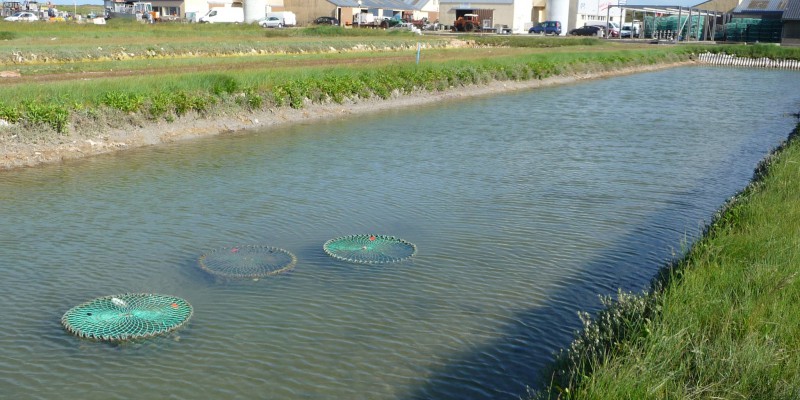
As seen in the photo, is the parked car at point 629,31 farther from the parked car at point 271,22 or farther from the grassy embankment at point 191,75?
the parked car at point 271,22

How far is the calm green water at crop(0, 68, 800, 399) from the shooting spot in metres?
6.36

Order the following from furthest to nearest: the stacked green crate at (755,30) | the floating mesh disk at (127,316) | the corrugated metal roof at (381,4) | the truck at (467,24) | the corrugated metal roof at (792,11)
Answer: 1. the truck at (467,24)
2. the corrugated metal roof at (381,4)
3. the stacked green crate at (755,30)
4. the corrugated metal roof at (792,11)
5. the floating mesh disk at (127,316)

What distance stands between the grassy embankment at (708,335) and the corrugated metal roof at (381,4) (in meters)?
70.9

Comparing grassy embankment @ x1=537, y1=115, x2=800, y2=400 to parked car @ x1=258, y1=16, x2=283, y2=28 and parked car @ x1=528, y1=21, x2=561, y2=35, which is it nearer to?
parked car @ x1=258, y1=16, x2=283, y2=28

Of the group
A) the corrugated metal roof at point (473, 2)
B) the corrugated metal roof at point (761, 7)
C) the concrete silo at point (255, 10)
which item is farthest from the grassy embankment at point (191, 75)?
the corrugated metal roof at point (473, 2)

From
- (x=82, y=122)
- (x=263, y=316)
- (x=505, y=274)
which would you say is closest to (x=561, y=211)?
(x=505, y=274)

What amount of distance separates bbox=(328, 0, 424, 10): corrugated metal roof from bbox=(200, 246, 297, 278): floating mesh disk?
2682 inches

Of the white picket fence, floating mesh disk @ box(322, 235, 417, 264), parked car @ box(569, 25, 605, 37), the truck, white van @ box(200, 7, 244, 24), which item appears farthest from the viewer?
the truck

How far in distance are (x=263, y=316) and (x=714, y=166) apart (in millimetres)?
11682

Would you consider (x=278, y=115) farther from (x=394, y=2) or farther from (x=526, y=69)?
(x=394, y=2)

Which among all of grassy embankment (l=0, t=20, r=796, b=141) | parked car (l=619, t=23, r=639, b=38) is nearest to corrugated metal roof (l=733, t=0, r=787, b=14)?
parked car (l=619, t=23, r=639, b=38)

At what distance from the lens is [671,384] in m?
4.73

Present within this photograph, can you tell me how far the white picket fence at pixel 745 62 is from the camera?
157 ft

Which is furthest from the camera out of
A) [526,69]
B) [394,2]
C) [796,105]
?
[394,2]
